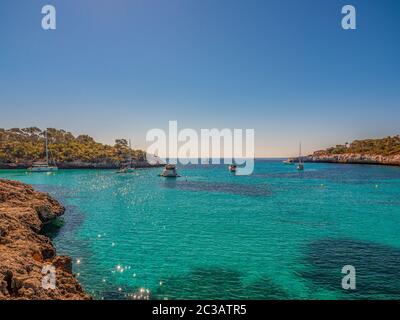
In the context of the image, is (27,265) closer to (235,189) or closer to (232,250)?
(232,250)

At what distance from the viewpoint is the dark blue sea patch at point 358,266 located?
50.7 feet

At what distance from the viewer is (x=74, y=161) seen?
539ft

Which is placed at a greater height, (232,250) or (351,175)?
(351,175)

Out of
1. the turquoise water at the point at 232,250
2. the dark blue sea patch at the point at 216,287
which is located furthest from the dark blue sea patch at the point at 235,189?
the dark blue sea patch at the point at 216,287

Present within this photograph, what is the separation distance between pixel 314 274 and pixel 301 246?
20.7 ft


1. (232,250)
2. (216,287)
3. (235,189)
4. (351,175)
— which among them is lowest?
(235,189)

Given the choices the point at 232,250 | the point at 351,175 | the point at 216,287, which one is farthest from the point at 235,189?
the point at 351,175

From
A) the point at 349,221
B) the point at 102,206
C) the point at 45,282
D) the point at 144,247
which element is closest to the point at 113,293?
the point at 45,282

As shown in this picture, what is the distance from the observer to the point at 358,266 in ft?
62.1

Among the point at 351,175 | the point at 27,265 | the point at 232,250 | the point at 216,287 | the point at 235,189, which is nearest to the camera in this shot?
the point at 27,265
